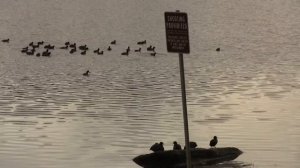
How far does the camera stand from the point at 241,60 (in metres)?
37.3

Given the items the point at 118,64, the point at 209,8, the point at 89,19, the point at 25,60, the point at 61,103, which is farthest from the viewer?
the point at 209,8

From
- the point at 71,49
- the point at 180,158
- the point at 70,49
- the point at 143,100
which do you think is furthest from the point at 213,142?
the point at 70,49

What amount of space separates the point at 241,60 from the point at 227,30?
20.6m

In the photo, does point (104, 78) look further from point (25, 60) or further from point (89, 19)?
point (89, 19)

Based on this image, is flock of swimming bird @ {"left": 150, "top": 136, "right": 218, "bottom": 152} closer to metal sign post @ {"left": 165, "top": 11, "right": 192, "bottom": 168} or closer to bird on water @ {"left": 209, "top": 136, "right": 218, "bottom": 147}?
bird on water @ {"left": 209, "top": 136, "right": 218, "bottom": 147}

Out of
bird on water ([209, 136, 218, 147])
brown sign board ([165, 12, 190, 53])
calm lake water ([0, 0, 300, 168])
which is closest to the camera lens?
brown sign board ([165, 12, 190, 53])

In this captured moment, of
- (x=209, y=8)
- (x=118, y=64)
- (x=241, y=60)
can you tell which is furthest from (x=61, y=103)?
(x=209, y=8)

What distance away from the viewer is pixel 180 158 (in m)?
15.1

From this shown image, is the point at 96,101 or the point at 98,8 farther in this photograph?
the point at 98,8

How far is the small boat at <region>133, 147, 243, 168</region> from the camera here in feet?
49.3

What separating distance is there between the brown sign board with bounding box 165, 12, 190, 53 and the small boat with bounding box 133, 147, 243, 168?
644 centimetres

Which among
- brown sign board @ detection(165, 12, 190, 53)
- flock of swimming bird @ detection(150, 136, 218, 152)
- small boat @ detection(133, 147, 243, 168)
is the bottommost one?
small boat @ detection(133, 147, 243, 168)

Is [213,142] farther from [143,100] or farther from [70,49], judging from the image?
[70,49]

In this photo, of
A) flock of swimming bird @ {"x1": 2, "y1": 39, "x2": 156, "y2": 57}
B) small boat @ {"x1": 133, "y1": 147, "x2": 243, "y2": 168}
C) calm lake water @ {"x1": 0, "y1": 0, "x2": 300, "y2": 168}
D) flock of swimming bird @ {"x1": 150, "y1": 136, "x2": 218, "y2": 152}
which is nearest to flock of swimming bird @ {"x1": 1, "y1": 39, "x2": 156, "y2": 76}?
flock of swimming bird @ {"x1": 2, "y1": 39, "x2": 156, "y2": 57}
